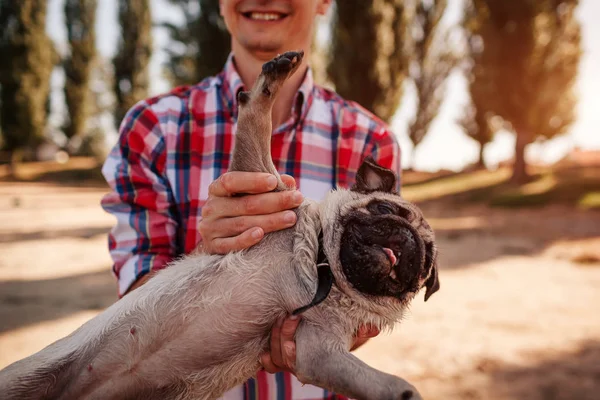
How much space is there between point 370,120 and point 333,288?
1369 mm

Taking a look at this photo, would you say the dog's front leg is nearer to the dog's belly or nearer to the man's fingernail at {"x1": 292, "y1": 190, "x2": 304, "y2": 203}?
the dog's belly

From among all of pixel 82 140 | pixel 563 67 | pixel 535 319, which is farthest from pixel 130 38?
pixel 535 319

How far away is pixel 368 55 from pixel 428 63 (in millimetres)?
6820

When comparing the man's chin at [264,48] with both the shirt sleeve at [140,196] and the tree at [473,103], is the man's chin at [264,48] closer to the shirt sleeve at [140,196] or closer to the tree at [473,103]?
the shirt sleeve at [140,196]

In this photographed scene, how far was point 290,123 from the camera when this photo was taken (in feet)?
9.04

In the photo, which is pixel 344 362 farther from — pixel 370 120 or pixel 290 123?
pixel 370 120

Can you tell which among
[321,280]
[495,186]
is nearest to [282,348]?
[321,280]

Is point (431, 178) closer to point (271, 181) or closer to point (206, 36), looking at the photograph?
point (206, 36)

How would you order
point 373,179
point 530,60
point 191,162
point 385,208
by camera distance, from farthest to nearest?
point 530,60, point 191,162, point 373,179, point 385,208

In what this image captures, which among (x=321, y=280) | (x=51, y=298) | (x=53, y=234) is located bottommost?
(x=53, y=234)

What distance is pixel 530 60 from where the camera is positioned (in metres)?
19.2

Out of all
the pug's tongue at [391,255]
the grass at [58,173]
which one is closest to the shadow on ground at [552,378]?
the pug's tongue at [391,255]

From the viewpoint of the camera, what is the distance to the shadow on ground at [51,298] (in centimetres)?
587

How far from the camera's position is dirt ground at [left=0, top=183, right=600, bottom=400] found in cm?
467
